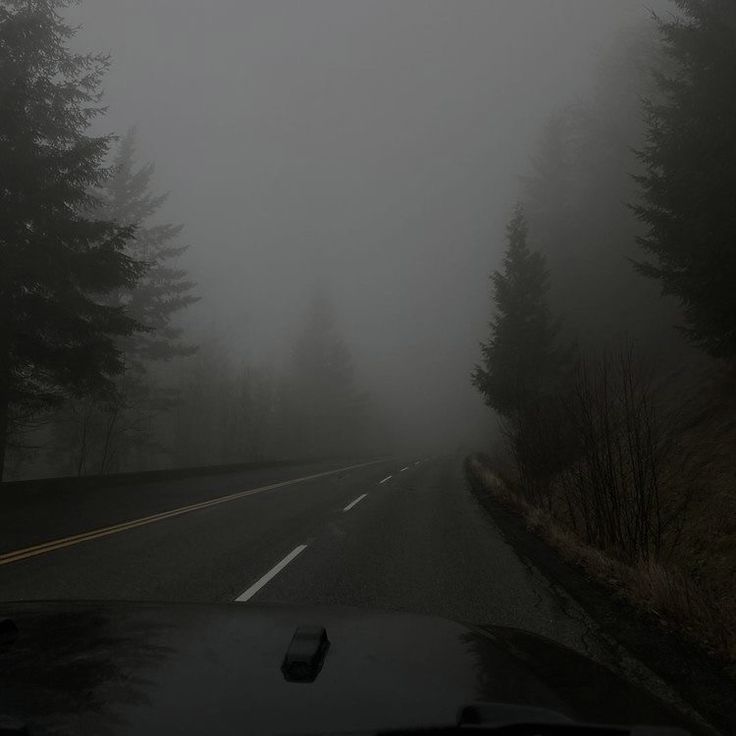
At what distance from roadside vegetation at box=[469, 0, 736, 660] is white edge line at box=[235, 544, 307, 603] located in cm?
382

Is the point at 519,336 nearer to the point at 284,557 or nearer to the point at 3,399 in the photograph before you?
the point at 3,399

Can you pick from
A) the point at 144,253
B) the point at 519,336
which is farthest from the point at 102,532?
the point at 144,253

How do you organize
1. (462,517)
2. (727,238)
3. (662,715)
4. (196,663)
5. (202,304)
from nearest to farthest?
(662,715) → (196,663) → (727,238) → (462,517) → (202,304)

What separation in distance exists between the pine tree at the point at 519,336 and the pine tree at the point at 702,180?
11234 mm

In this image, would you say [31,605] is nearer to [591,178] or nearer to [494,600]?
[494,600]

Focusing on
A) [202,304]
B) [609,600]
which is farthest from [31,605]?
[202,304]

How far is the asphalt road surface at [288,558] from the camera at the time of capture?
5582 mm

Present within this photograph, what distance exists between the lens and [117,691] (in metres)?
2.01

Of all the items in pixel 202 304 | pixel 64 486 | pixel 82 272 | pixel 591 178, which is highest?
pixel 591 178

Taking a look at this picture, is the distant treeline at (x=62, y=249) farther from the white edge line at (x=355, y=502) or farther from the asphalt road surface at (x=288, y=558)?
the white edge line at (x=355, y=502)

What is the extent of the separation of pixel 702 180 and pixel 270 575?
11119 mm

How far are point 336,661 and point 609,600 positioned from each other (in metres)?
4.28

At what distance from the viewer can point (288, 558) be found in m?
7.56

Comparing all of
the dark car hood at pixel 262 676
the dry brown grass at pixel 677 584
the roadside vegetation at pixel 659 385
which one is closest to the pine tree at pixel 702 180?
the roadside vegetation at pixel 659 385
